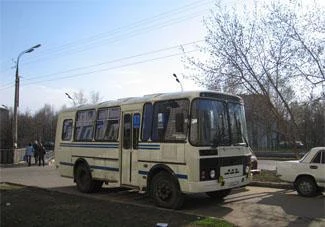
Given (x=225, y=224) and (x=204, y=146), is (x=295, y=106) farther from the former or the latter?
(x=225, y=224)

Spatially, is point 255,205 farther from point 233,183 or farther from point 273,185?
point 273,185

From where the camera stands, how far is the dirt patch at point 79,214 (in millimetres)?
10320

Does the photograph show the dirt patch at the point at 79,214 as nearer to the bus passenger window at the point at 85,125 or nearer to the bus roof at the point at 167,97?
the bus passenger window at the point at 85,125

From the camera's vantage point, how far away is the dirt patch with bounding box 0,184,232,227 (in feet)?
33.9

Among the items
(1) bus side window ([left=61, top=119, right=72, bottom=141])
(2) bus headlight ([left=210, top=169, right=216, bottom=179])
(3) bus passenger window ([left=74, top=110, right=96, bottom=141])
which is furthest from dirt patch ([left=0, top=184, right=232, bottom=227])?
(1) bus side window ([left=61, top=119, right=72, bottom=141])

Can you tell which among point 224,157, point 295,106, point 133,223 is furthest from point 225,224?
point 295,106

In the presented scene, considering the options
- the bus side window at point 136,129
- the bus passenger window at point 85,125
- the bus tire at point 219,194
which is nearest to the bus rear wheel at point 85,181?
the bus passenger window at point 85,125

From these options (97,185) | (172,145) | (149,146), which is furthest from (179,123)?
(97,185)

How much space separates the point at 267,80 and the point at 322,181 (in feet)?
25.0

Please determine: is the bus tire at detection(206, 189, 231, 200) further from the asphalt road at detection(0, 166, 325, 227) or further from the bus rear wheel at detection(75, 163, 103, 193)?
the bus rear wheel at detection(75, 163, 103, 193)

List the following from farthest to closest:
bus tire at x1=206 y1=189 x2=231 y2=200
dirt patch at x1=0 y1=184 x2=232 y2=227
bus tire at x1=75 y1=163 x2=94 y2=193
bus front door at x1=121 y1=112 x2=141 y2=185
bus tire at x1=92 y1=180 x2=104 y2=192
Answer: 1. bus tire at x1=92 y1=180 x2=104 y2=192
2. bus tire at x1=75 y1=163 x2=94 y2=193
3. bus tire at x1=206 y1=189 x2=231 y2=200
4. bus front door at x1=121 y1=112 x2=141 y2=185
5. dirt patch at x1=0 y1=184 x2=232 y2=227

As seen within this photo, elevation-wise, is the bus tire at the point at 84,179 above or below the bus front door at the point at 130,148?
below

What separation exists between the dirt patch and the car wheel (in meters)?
5.03

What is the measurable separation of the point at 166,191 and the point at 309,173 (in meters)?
4.71
